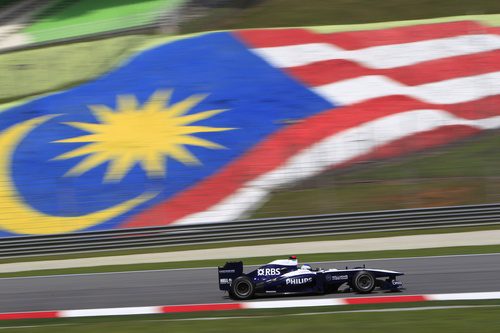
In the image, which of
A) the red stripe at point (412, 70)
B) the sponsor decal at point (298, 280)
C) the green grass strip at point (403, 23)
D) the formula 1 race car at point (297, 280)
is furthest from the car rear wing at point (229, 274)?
the green grass strip at point (403, 23)

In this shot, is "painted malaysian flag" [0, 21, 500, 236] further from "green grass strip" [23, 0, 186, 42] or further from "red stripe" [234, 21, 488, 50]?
"green grass strip" [23, 0, 186, 42]

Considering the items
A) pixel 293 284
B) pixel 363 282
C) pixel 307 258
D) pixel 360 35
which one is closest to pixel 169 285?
pixel 293 284

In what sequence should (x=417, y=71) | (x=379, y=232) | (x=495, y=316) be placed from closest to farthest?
(x=495, y=316) → (x=379, y=232) → (x=417, y=71)

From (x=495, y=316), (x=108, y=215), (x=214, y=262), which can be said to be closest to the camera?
(x=495, y=316)

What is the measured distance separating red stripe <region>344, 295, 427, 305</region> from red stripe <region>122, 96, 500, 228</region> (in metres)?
10.7

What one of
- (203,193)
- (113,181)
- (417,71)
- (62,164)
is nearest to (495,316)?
(203,193)

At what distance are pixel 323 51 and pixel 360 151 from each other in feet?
19.1

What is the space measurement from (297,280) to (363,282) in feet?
2.93

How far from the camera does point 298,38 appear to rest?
86.3 feet

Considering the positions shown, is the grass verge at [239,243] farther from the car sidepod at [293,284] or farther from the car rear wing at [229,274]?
the car sidepod at [293,284]

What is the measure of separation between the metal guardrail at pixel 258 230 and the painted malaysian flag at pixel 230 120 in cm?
92

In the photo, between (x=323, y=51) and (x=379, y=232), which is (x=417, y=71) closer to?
(x=323, y=51)

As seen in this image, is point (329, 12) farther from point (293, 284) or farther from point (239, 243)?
point (293, 284)

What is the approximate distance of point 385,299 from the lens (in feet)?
30.7
